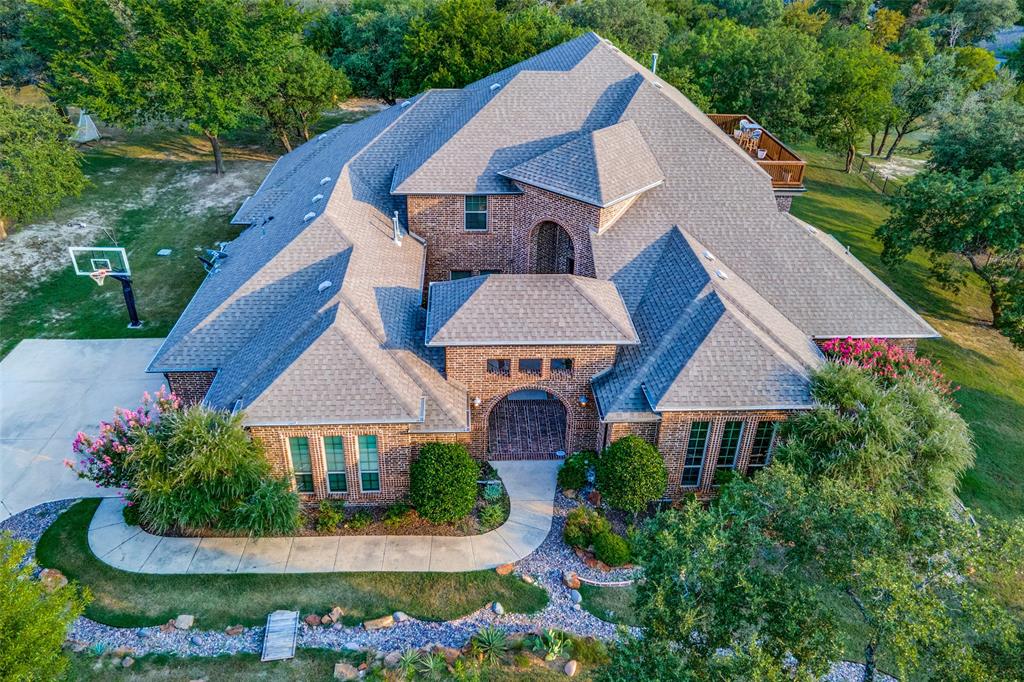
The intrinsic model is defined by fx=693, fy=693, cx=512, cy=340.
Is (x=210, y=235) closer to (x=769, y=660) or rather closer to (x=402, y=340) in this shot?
(x=402, y=340)

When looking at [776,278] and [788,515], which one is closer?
[788,515]

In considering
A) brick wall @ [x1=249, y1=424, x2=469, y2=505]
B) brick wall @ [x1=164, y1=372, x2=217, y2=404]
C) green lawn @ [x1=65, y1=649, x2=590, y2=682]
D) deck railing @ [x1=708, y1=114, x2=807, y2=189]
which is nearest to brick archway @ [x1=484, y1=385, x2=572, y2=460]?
brick wall @ [x1=249, y1=424, x2=469, y2=505]

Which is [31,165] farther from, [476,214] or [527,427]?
[527,427]

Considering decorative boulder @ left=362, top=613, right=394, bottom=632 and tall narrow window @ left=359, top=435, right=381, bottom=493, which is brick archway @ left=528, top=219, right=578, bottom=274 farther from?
decorative boulder @ left=362, top=613, right=394, bottom=632

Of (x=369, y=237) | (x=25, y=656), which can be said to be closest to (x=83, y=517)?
(x=25, y=656)

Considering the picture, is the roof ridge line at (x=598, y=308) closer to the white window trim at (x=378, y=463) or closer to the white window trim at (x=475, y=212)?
the white window trim at (x=378, y=463)

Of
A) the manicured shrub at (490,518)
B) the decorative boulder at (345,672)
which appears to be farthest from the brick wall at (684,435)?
the decorative boulder at (345,672)

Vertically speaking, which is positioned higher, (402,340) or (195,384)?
(402,340)
